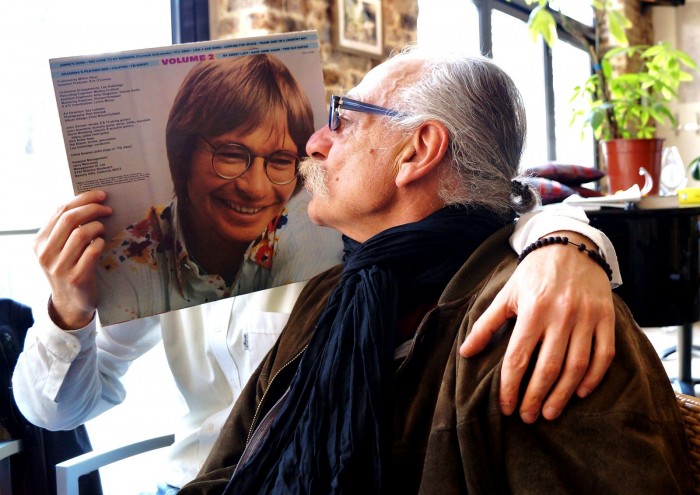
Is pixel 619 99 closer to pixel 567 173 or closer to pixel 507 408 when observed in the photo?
pixel 567 173

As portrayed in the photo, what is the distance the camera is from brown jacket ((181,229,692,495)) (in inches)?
32.6

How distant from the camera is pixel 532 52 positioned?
6.29 meters

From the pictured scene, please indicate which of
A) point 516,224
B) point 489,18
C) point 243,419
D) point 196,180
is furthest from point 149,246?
point 489,18

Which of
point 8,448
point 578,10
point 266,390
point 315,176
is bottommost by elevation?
point 8,448

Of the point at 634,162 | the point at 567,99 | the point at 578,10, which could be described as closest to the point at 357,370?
the point at 634,162

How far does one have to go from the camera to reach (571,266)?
95 centimetres

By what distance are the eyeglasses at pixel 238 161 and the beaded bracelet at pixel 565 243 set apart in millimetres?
497

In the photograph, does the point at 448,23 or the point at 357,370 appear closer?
the point at 357,370

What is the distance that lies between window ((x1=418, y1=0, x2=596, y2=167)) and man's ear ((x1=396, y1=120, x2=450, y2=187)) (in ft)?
11.4

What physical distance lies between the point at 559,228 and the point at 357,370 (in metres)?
0.36

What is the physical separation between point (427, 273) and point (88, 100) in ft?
1.97

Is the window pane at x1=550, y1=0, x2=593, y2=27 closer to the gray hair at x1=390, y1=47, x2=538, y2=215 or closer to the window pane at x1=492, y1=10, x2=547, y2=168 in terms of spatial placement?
the window pane at x1=492, y1=10, x2=547, y2=168

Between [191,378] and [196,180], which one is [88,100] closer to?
[196,180]

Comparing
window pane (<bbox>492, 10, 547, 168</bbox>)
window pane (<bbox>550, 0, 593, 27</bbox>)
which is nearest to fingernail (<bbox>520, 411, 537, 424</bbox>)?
window pane (<bbox>492, 10, 547, 168</bbox>)
